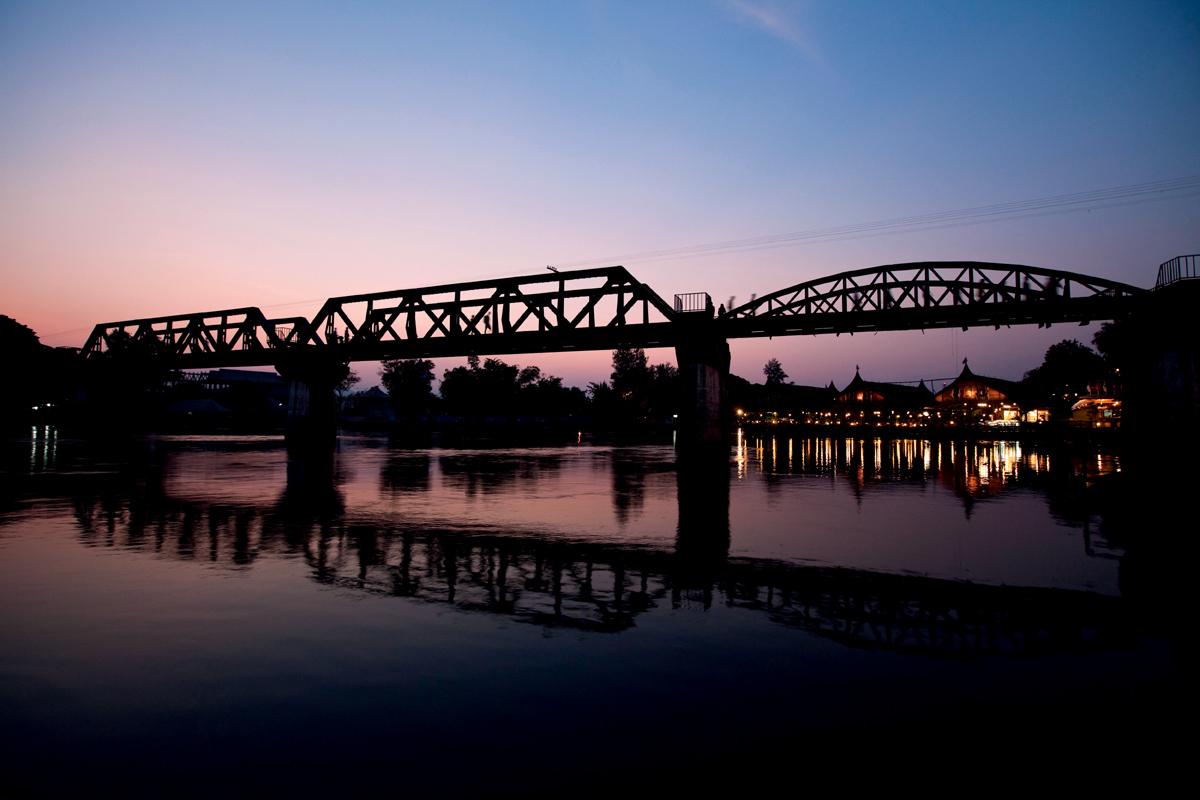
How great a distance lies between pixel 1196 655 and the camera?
6508 mm

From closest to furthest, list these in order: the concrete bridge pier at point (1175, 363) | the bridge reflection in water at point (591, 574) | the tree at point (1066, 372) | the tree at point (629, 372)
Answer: the bridge reflection in water at point (591, 574) → the concrete bridge pier at point (1175, 363) → the tree at point (1066, 372) → the tree at point (629, 372)

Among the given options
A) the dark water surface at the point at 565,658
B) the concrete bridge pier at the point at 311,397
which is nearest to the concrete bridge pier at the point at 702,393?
the dark water surface at the point at 565,658

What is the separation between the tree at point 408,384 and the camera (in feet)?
497

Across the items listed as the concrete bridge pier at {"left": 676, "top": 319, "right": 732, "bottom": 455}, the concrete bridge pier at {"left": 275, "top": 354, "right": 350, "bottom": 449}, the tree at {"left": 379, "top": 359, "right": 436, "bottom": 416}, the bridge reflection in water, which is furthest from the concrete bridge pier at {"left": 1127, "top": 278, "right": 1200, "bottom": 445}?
the tree at {"left": 379, "top": 359, "right": 436, "bottom": 416}

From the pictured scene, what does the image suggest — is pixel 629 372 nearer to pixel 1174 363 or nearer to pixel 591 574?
pixel 1174 363

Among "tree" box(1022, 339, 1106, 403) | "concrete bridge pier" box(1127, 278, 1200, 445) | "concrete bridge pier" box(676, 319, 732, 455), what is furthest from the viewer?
"tree" box(1022, 339, 1106, 403)

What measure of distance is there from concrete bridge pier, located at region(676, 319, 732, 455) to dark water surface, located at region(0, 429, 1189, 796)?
27283mm

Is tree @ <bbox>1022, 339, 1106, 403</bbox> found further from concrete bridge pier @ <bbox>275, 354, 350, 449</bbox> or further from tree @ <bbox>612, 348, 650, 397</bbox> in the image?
concrete bridge pier @ <bbox>275, 354, 350, 449</bbox>

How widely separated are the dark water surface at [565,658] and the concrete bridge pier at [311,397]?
4267 centimetres

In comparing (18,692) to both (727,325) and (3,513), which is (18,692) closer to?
(3,513)

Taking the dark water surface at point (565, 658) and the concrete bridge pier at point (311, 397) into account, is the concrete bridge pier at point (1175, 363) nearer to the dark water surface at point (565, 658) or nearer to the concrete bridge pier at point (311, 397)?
the dark water surface at point (565, 658)

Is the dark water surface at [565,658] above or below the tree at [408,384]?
below

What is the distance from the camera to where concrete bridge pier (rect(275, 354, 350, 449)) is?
55.9m

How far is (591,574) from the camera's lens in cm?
993
